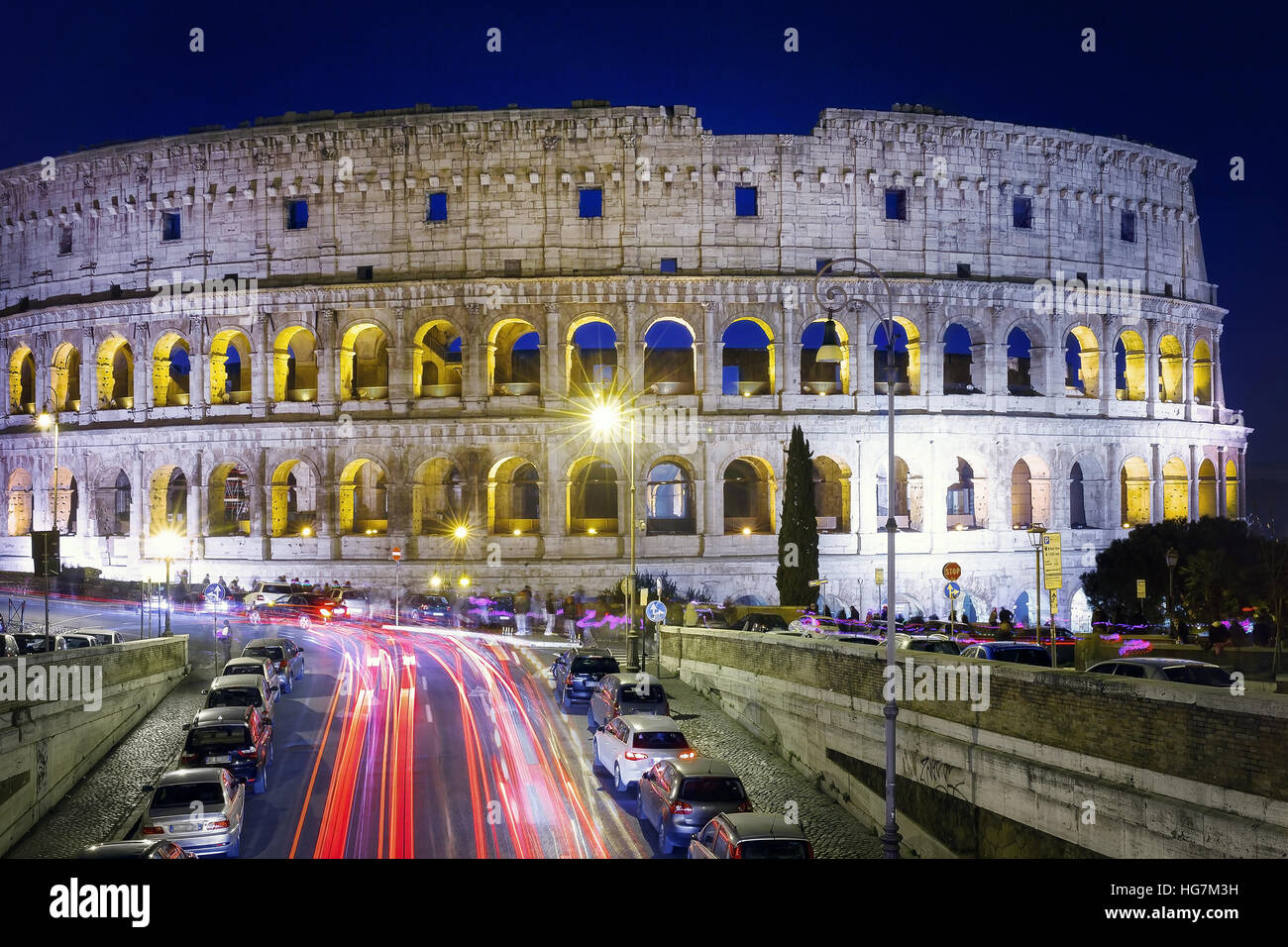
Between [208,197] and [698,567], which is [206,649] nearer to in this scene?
[698,567]

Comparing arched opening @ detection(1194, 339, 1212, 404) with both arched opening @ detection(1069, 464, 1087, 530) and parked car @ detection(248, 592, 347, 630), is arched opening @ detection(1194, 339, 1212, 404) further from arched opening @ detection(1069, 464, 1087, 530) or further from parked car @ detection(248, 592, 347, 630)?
parked car @ detection(248, 592, 347, 630)

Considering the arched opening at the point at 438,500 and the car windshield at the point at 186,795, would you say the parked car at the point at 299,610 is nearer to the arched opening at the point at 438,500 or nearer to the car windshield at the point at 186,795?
the arched opening at the point at 438,500

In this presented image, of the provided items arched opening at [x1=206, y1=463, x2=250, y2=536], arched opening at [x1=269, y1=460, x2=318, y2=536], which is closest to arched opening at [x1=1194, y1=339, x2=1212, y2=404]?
arched opening at [x1=269, y1=460, x2=318, y2=536]

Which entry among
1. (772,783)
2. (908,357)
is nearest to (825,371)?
(908,357)

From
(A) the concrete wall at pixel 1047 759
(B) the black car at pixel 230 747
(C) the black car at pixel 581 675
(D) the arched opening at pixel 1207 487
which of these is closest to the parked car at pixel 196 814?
(B) the black car at pixel 230 747

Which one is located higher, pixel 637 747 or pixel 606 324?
pixel 606 324

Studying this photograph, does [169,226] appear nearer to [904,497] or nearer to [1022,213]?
[904,497]

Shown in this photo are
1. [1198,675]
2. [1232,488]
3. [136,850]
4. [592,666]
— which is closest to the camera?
[136,850]
